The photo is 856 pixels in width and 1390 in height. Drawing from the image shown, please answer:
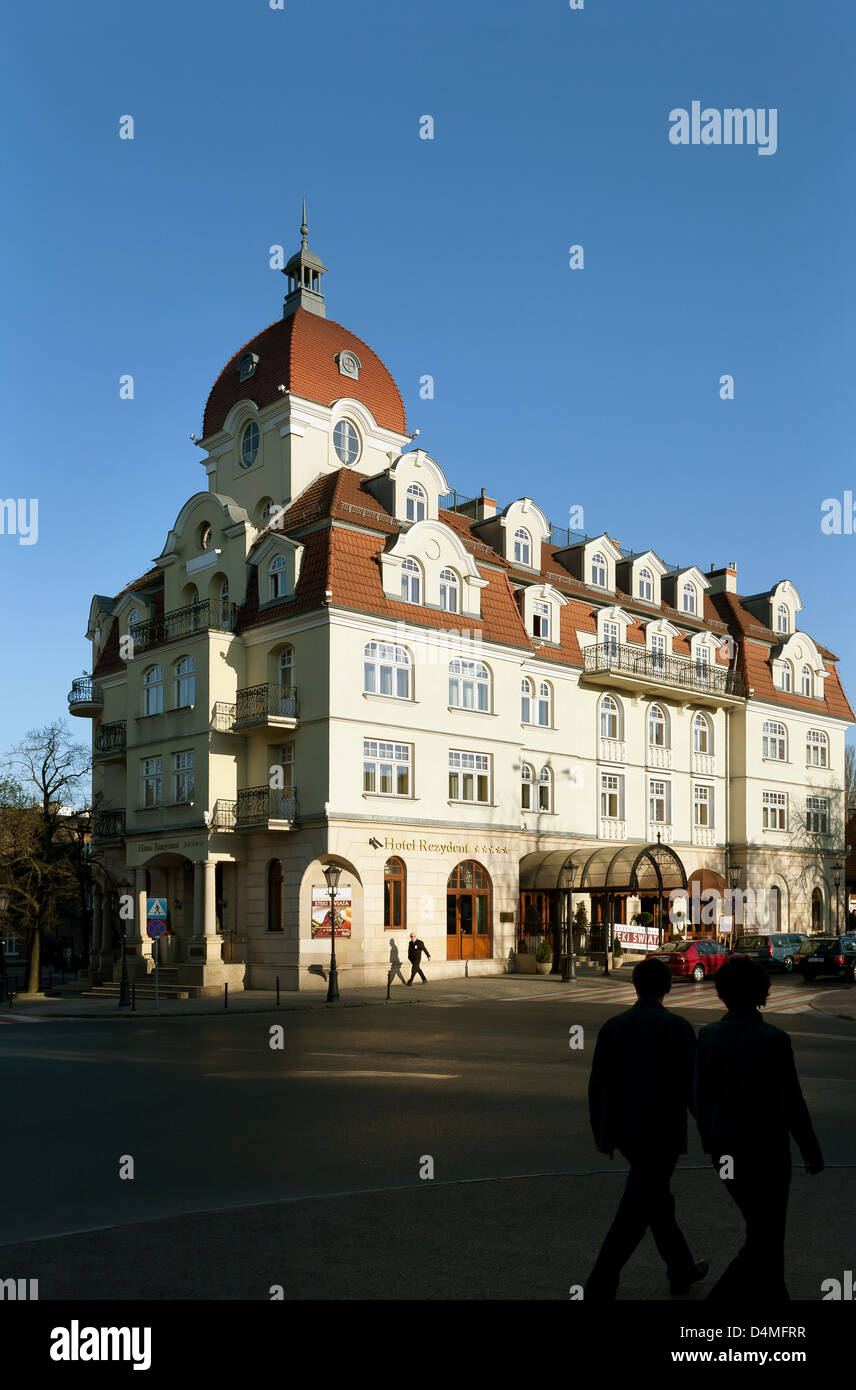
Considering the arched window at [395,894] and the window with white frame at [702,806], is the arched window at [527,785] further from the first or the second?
the window with white frame at [702,806]

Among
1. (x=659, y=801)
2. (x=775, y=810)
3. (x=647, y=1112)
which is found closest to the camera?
(x=647, y=1112)

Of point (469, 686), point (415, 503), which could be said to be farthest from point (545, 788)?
point (415, 503)

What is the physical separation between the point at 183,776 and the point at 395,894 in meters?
8.40

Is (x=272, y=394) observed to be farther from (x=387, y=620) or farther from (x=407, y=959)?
(x=407, y=959)

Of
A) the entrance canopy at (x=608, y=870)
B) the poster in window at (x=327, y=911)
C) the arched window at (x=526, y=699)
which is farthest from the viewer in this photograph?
the arched window at (x=526, y=699)

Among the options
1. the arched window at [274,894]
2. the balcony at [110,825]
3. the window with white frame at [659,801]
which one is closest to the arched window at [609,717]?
the window with white frame at [659,801]

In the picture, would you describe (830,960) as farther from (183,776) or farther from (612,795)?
(183,776)

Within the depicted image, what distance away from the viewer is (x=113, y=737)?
45875 millimetres

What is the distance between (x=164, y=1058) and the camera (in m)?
18.7

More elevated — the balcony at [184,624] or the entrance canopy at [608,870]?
the balcony at [184,624]

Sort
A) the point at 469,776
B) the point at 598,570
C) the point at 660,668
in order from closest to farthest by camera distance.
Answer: the point at 469,776
the point at 660,668
the point at 598,570

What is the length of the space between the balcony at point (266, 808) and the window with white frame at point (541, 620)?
12.9 m

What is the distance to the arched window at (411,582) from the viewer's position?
3962cm

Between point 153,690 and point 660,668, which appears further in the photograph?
point 660,668
